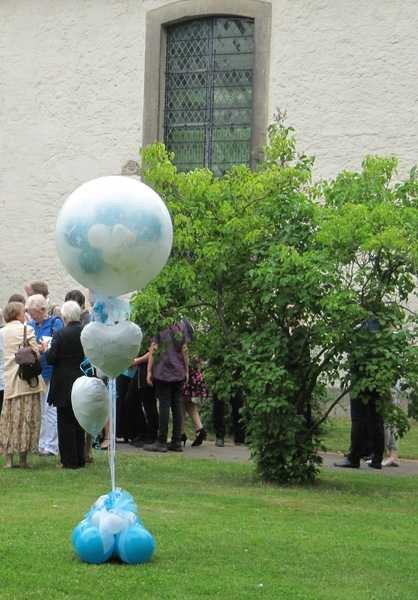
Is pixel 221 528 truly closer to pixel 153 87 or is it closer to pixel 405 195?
pixel 405 195

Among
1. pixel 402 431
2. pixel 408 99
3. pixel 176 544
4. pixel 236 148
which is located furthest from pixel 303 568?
pixel 236 148

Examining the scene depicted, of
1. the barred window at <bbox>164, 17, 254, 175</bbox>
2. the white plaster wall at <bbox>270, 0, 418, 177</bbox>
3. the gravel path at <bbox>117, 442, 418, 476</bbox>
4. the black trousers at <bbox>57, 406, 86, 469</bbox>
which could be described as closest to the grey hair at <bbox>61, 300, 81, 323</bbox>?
the black trousers at <bbox>57, 406, 86, 469</bbox>

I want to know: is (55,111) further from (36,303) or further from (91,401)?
(91,401)

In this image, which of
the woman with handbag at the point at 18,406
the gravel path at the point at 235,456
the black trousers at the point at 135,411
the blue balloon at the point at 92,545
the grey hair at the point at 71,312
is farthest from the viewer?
the black trousers at the point at 135,411

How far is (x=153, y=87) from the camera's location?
20000 mm

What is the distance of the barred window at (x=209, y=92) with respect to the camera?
1983 cm

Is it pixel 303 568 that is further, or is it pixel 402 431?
pixel 402 431

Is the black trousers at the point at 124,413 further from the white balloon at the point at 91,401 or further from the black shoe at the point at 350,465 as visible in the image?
the white balloon at the point at 91,401

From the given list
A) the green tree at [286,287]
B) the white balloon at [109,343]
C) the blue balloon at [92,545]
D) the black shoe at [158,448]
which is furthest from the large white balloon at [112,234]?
the black shoe at [158,448]

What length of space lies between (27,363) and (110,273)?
523 cm

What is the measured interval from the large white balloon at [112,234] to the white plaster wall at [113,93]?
421 inches

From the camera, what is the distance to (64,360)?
42.5 ft

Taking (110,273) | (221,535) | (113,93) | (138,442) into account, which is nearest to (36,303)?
(138,442)

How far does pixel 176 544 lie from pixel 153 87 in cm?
1224
